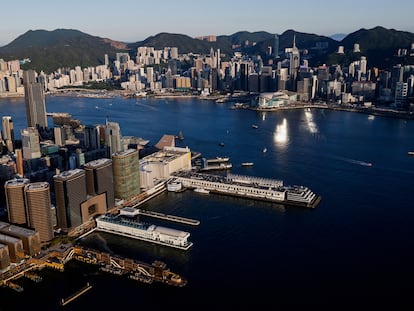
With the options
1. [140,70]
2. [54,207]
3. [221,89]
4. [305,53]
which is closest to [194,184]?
[54,207]

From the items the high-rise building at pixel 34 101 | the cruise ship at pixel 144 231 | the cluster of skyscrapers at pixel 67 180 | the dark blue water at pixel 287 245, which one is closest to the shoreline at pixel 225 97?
the dark blue water at pixel 287 245

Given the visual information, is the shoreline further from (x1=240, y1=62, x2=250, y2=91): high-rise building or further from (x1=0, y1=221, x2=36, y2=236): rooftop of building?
(x1=0, y1=221, x2=36, y2=236): rooftop of building

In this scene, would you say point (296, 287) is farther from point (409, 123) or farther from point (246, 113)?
point (246, 113)

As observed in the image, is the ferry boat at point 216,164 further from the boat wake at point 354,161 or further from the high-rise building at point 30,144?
the high-rise building at point 30,144

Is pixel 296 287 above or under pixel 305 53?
under

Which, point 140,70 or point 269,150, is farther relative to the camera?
point 140,70

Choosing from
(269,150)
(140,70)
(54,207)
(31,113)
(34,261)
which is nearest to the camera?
(34,261)
